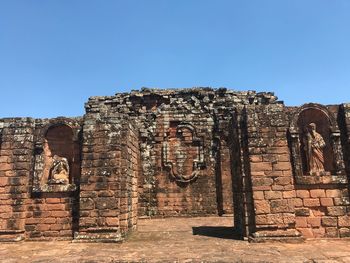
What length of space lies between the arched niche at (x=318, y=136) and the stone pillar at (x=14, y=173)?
7.05 m

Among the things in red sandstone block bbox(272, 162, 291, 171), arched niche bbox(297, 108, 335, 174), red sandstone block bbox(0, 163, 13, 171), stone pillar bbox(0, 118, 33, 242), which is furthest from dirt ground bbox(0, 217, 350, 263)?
red sandstone block bbox(0, 163, 13, 171)

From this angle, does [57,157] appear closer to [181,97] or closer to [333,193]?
[333,193]

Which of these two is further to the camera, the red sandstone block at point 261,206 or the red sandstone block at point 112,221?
the red sandstone block at point 112,221

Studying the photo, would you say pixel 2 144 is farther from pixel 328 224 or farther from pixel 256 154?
pixel 328 224

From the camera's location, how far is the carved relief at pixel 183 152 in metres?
15.3

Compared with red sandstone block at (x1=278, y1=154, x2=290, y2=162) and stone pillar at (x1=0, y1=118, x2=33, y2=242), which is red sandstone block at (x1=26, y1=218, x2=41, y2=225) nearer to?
stone pillar at (x1=0, y1=118, x2=33, y2=242)

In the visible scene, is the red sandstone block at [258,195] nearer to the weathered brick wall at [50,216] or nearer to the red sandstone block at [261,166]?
the red sandstone block at [261,166]

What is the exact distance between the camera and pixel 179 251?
6480 mm

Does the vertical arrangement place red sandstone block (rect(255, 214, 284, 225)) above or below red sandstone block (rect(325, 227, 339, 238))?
above

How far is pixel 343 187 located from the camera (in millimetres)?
7828

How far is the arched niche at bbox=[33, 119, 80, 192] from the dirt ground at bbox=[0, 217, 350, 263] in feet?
5.03

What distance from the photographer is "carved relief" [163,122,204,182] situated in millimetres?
15320

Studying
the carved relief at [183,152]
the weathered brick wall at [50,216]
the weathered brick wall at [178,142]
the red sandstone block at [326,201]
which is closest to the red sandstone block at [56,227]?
the weathered brick wall at [50,216]

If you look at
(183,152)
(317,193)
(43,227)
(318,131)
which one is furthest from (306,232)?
(183,152)
